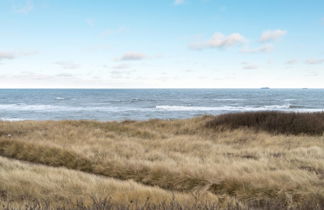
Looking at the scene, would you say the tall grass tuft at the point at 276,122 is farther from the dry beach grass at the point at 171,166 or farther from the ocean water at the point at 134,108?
the ocean water at the point at 134,108

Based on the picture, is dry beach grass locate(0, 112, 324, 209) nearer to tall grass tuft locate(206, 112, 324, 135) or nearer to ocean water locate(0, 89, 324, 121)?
tall grass tuft locate(206, 112, 324, 135)

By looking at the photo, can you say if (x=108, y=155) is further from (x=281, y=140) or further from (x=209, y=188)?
(x=281, y=140)

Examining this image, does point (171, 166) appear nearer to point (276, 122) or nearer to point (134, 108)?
point (276, 122)

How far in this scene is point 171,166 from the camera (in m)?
9.90

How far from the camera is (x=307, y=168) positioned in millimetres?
9469

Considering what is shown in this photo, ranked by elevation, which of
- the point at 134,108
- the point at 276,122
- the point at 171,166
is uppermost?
the point at 276,122

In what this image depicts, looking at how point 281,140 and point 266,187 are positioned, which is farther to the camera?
point 281,140

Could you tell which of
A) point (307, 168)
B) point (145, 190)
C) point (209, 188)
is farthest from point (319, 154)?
point (145, 190)

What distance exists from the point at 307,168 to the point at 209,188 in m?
3.35

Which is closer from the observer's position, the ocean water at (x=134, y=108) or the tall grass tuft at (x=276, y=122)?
the tall grass tuft at (x=276, y=122)

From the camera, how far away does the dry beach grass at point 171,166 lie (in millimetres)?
6211

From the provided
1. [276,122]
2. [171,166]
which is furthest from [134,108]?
[171,166]

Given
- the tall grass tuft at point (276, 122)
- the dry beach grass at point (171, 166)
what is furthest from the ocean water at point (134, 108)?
the dry beach grass at point (171, 166)

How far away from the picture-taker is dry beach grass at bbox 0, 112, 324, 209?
6.21 metres
